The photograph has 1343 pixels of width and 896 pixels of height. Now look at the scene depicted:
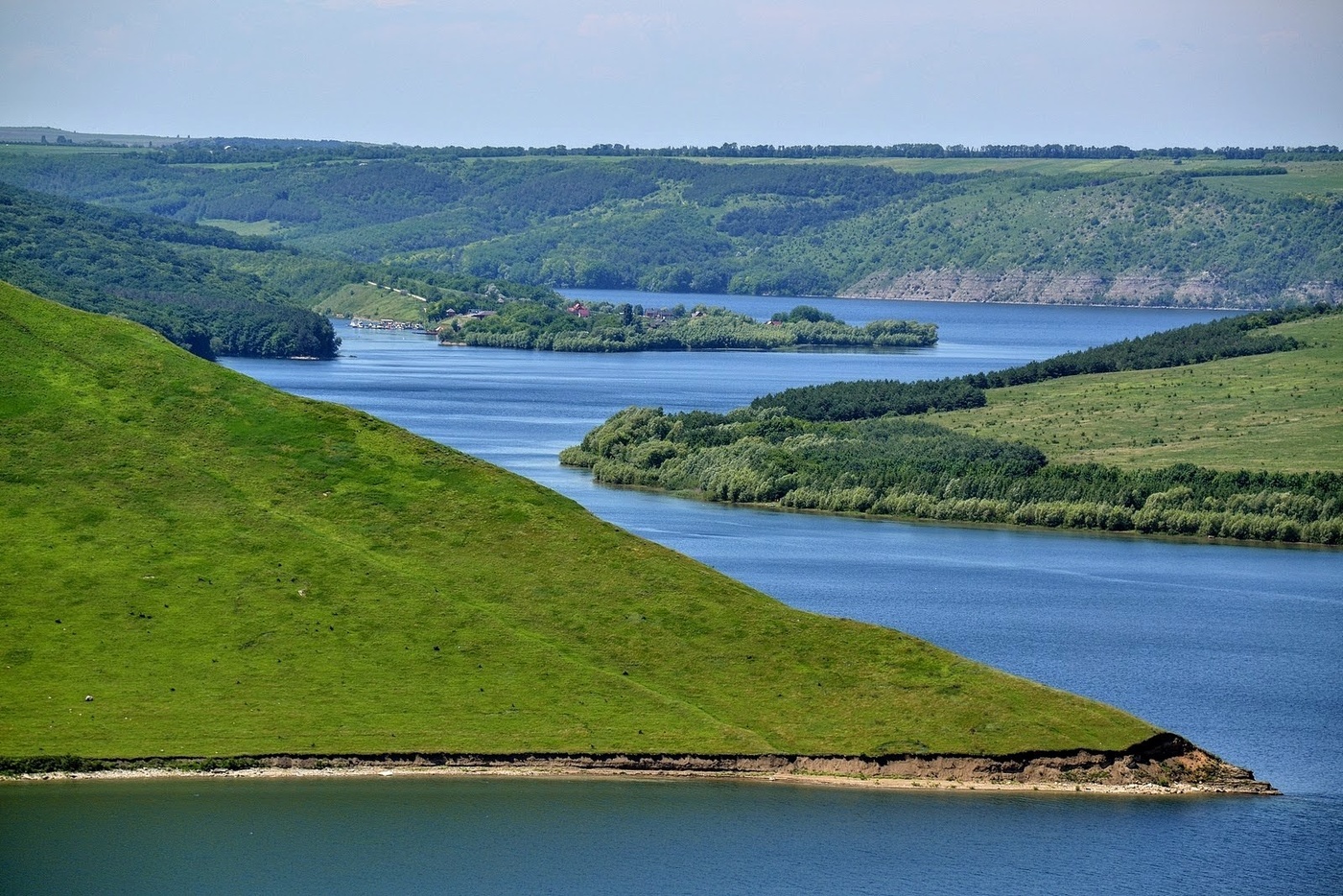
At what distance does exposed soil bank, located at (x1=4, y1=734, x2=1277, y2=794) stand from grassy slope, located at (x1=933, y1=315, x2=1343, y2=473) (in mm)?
80137

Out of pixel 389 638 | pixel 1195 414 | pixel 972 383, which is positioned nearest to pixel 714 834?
pixel 389 638

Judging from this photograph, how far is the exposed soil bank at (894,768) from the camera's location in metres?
59.3

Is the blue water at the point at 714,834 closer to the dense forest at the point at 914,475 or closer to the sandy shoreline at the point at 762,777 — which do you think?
the sandy shoreline at the point at 762,777

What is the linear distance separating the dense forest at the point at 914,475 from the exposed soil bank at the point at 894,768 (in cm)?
6441

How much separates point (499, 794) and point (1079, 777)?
701 inches

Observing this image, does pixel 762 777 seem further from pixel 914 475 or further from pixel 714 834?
pixel 914 475

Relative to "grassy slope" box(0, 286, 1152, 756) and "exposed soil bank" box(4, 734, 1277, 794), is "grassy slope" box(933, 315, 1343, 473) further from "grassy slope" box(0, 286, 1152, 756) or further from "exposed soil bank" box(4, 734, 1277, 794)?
"exposed soil bank" box(4, 734, 1277, 794)

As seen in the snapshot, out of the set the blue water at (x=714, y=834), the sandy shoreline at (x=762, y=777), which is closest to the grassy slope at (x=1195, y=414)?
the blue water at (x=714, y=834)

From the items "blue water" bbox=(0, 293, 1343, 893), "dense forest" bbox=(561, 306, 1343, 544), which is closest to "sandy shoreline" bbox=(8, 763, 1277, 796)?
"blue water" bbox=(0, 293, 1343, 893)

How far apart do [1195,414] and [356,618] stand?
108 meters

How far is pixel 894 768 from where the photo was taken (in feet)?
198

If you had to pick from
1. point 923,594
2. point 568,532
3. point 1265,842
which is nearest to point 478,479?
point 568,532

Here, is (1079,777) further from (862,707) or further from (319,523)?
(319,523)

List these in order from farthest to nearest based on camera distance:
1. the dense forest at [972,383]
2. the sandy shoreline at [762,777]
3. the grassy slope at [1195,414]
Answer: the dense forest at [972,383]
the grassy slope at [1195,414]
the sandy shoreline at [762,777]
